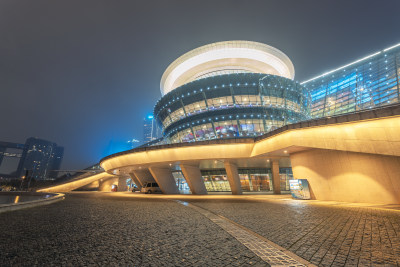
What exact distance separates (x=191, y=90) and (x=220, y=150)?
75.7ft

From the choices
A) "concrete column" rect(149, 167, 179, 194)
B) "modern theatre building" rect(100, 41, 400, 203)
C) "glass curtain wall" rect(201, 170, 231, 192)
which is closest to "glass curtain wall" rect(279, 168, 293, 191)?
"modern theatre building" rect(100, 41, 400, 203)

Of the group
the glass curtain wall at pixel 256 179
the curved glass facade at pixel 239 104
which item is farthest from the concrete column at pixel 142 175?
the glass curtain wall at pixel 256 179

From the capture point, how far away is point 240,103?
39.0m

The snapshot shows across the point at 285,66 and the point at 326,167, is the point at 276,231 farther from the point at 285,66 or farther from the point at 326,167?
the point at 285,66

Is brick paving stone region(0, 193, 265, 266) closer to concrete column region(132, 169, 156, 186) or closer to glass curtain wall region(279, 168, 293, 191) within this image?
concrete column region(132, 169, 156, 186)

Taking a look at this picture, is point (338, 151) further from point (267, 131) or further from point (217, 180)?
point (217, 180)

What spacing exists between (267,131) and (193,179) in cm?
2059

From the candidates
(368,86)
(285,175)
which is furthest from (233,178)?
(368,86)

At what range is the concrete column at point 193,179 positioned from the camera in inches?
1035

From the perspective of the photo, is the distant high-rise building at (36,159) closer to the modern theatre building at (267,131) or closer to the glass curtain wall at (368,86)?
the modern theatre building at (267,131)

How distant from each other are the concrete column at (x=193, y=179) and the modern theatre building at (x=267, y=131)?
0.16m

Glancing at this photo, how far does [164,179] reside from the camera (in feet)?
98.2

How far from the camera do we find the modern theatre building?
13422 millimetres

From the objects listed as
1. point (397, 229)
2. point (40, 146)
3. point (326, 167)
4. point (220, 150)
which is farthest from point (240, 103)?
point (40, 146)
